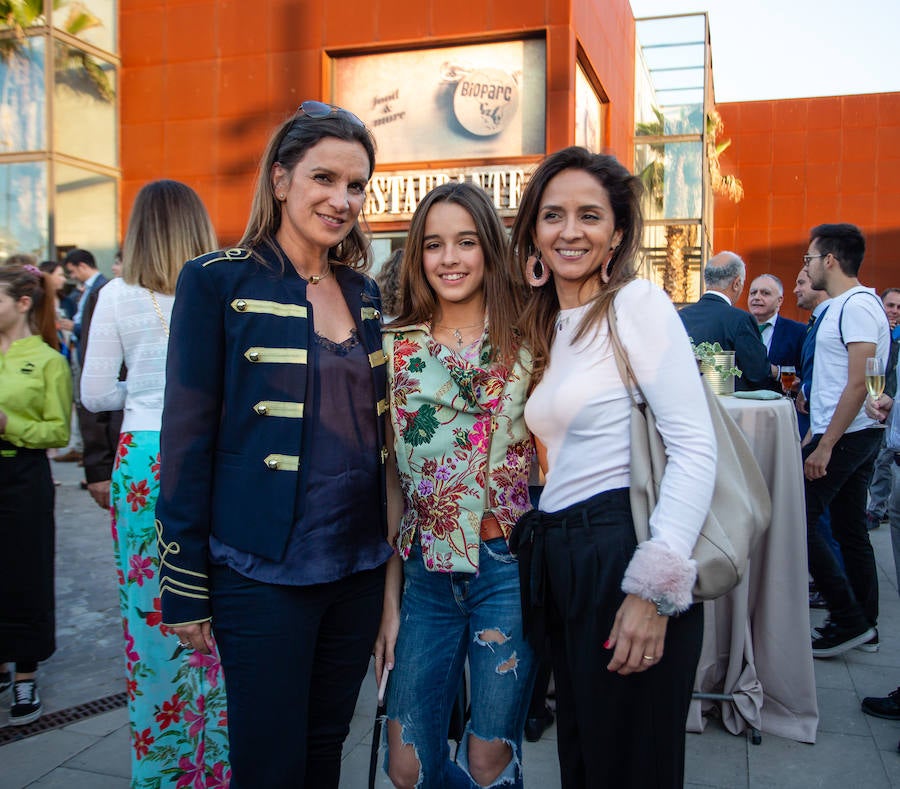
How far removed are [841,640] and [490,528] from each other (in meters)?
3.02

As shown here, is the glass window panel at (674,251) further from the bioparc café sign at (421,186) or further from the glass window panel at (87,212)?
the glass window panel at (87,212)

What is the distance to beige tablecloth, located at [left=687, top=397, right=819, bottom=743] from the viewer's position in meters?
3.32

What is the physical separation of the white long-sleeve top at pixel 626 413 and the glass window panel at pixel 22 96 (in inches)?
460

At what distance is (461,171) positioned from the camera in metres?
10.8

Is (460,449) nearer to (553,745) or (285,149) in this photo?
(285,149)

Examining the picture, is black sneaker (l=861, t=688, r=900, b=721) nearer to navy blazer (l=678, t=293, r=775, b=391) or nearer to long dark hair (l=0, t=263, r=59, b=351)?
navy blazer (l=678, t=293, r=775, b=391)

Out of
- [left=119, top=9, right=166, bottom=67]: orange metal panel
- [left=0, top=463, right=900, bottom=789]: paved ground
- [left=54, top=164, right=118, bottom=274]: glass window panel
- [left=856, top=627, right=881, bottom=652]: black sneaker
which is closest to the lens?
[left=0, top=463, right=900, bottom=789]: paved ground

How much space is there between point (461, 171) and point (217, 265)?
30.9 feet

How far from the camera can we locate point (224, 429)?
183cm

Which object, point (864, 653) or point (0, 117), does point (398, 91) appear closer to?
point (0, 117)

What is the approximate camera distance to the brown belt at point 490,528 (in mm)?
2064

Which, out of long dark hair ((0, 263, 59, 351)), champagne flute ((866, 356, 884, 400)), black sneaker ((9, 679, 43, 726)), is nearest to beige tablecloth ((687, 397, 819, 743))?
champagne flute ((866, 356, 884, 400))

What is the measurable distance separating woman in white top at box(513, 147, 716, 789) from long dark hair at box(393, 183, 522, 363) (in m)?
0.15

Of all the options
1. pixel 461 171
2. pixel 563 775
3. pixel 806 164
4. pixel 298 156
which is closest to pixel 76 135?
pixel 461 171
